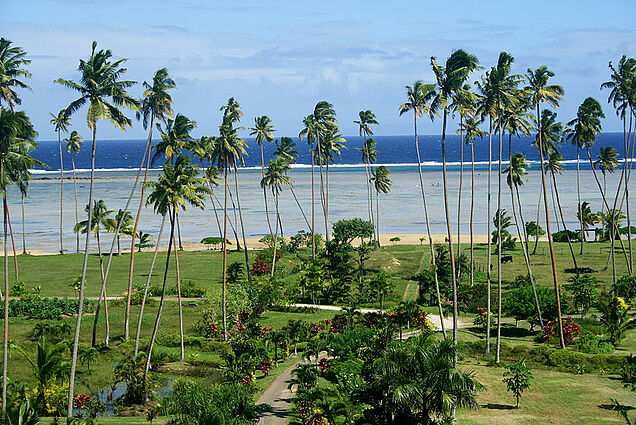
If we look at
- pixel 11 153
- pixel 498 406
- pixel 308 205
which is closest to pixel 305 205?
pixel 308 205

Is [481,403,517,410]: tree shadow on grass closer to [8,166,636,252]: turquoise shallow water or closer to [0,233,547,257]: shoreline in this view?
[0,233,547,257]: shoreline

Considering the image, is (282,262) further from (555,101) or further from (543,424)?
(543,424)

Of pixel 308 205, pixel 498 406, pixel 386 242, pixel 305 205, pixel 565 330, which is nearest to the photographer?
pixel 498 406

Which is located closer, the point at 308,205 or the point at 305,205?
the point at 305,205

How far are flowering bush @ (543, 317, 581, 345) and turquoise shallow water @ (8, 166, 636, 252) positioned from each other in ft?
183

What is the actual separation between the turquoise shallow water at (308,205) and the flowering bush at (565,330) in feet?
183

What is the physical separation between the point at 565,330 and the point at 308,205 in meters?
89.3

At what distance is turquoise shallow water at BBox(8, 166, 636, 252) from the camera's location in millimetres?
99375

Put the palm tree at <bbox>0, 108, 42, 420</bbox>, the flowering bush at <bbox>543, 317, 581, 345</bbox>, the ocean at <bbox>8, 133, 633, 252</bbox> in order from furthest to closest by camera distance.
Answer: the ocean at <bbox>8, 133, 633, 252</bbox>, the flowering bush at <bbox>543, 317, 581, 345</bbox>, the palm tree at <bbox>0, 108, 42, 420</bbox>

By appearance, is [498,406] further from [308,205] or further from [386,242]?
[308,205]

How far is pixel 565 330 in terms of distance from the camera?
39.6 m

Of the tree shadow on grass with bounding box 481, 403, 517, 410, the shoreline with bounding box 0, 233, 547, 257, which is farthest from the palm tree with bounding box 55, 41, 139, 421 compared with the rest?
the shoreline with bounding box 0, 233, 547, 257

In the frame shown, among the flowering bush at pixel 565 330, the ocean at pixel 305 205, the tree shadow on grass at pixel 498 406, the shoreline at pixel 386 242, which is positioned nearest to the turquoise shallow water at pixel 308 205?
the ocean at pixel 305 205

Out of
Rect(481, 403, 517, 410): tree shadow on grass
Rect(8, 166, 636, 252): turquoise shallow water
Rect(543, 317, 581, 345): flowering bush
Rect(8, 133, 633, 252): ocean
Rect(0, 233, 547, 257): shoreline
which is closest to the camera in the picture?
Rect(481, 403, 517, 410): tree shadow on grass
